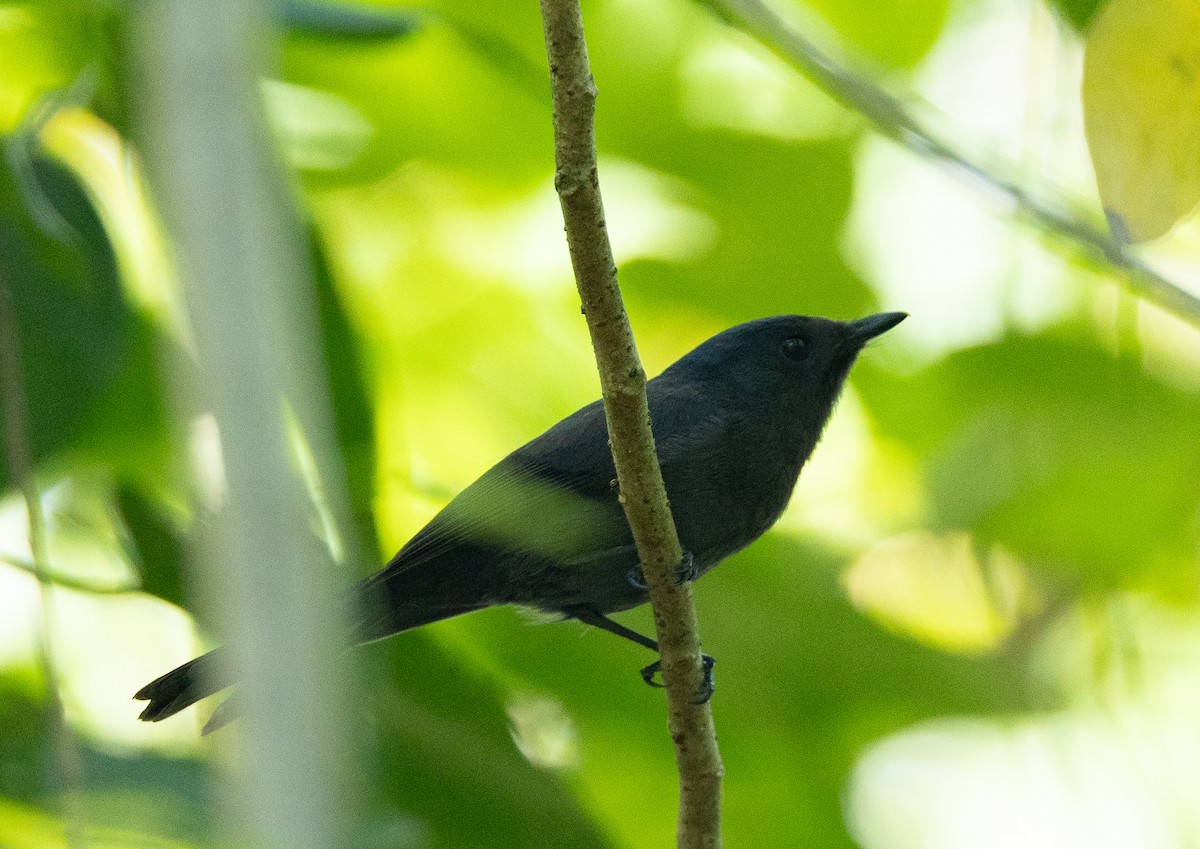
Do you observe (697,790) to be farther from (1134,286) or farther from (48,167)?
(48,167)

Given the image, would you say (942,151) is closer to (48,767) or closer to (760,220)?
(760,220)

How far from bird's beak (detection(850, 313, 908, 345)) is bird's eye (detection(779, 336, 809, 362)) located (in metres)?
0.21

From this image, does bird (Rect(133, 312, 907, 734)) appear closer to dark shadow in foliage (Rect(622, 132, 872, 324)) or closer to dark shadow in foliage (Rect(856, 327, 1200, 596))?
dark shadow in foliage (Rect(622, 132, 872, 324))

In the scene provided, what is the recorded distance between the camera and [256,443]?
0.85 metres

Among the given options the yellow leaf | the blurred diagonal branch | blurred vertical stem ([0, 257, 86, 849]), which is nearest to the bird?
the blurred diagonal branch

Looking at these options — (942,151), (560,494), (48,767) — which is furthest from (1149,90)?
(48,767)

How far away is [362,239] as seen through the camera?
3877mm

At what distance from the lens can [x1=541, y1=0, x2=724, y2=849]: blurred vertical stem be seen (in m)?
2.28

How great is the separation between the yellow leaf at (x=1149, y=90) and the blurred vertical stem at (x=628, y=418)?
2.83 ft

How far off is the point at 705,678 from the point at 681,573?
0.63 meters

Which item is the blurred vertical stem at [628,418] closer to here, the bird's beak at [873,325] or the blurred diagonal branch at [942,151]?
the blurred diagonal branch at [942,151]

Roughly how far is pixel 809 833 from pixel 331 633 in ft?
10.3

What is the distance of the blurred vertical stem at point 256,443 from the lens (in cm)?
76

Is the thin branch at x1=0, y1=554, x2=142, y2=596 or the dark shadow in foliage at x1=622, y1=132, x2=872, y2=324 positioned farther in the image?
the dark shadow in foliage at x1=622, y1=132, x2=872, y2=324
